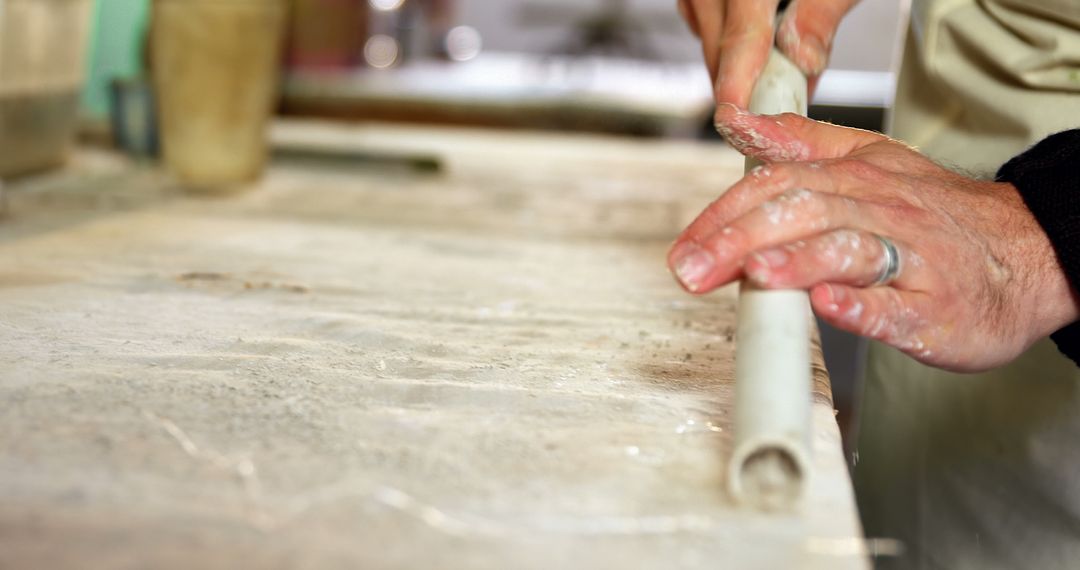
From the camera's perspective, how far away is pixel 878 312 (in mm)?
671

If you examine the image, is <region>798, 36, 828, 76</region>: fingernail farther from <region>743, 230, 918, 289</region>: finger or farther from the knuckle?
<region>743, 230, 918, 289</region>: finger

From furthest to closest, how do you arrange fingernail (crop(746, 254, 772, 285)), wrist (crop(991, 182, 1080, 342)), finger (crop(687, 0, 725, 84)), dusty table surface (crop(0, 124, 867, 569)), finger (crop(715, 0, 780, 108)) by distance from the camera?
finger (crop(687, 0, 725, 84)) → finger (crop(715, 0, 780, 108)) → wrist (crop(991, 182, 1080, 342)) → fingernail (crop(746, 254, 772, 285)) → dusty table surface (crop(0, 124, 867, 569))

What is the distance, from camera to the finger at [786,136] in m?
0.79

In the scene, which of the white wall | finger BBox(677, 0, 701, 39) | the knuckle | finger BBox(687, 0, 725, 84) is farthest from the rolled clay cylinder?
the white wall

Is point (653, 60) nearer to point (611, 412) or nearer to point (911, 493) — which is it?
point (911, 493)

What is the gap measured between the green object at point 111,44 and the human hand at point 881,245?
6.32ft

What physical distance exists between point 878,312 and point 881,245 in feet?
0.16

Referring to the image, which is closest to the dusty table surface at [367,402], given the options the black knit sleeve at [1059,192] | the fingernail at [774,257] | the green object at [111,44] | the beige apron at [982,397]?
the fingernail at [774,257]

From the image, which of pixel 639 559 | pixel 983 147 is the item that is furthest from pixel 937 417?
pixel 639 559

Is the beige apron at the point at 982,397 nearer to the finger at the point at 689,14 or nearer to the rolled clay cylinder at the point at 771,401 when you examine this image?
the finger at the point at 689,14

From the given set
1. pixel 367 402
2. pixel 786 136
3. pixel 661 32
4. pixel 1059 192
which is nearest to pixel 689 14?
pixel 786 136

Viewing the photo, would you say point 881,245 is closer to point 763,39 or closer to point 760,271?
point 760,271

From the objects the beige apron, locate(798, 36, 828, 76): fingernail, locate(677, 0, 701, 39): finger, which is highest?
locate(677, 0, 701, 39): finger

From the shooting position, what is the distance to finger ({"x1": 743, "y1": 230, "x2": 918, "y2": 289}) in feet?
2.09
